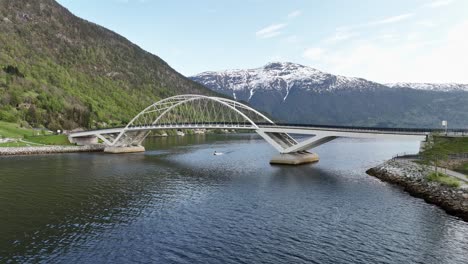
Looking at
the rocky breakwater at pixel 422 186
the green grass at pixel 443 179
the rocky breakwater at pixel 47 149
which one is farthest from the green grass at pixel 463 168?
the rocky breakwater at pixel 47 149

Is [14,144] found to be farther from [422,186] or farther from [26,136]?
[422,186]

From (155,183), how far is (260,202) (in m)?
23.5

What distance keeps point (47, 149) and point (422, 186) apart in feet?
366

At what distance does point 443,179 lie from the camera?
47.3 metres

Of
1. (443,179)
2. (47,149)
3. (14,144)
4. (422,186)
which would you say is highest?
(14,144)

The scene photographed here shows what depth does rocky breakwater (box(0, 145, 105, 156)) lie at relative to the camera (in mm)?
105812

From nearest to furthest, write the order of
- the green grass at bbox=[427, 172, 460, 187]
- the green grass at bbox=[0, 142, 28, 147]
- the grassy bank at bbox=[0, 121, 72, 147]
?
the green grass at bbox=[427, 172, 460, 187] → the green grass at bbox=[0, 142, 28, 147] → the grassy bank at bbox=[0, 121, 72, 147]

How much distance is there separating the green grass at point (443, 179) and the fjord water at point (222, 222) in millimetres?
4518

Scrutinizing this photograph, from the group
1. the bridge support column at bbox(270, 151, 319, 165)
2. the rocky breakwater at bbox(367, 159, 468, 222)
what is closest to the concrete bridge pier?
the bridge support column at bbox(270, 151, 319, 165)

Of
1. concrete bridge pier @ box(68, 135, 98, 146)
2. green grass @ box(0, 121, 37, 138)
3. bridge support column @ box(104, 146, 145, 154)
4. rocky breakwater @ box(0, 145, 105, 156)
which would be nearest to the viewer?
rocky breakwater @ box(0, 145, 105, 156)

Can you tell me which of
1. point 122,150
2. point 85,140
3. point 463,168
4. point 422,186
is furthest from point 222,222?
point 85,140

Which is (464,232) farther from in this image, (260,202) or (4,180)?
(4,180)

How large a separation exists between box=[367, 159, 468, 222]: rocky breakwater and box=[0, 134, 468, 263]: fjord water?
1.97 meters

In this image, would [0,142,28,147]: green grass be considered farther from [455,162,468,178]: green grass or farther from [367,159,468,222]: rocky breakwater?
[455,162,468,178]: green grass
